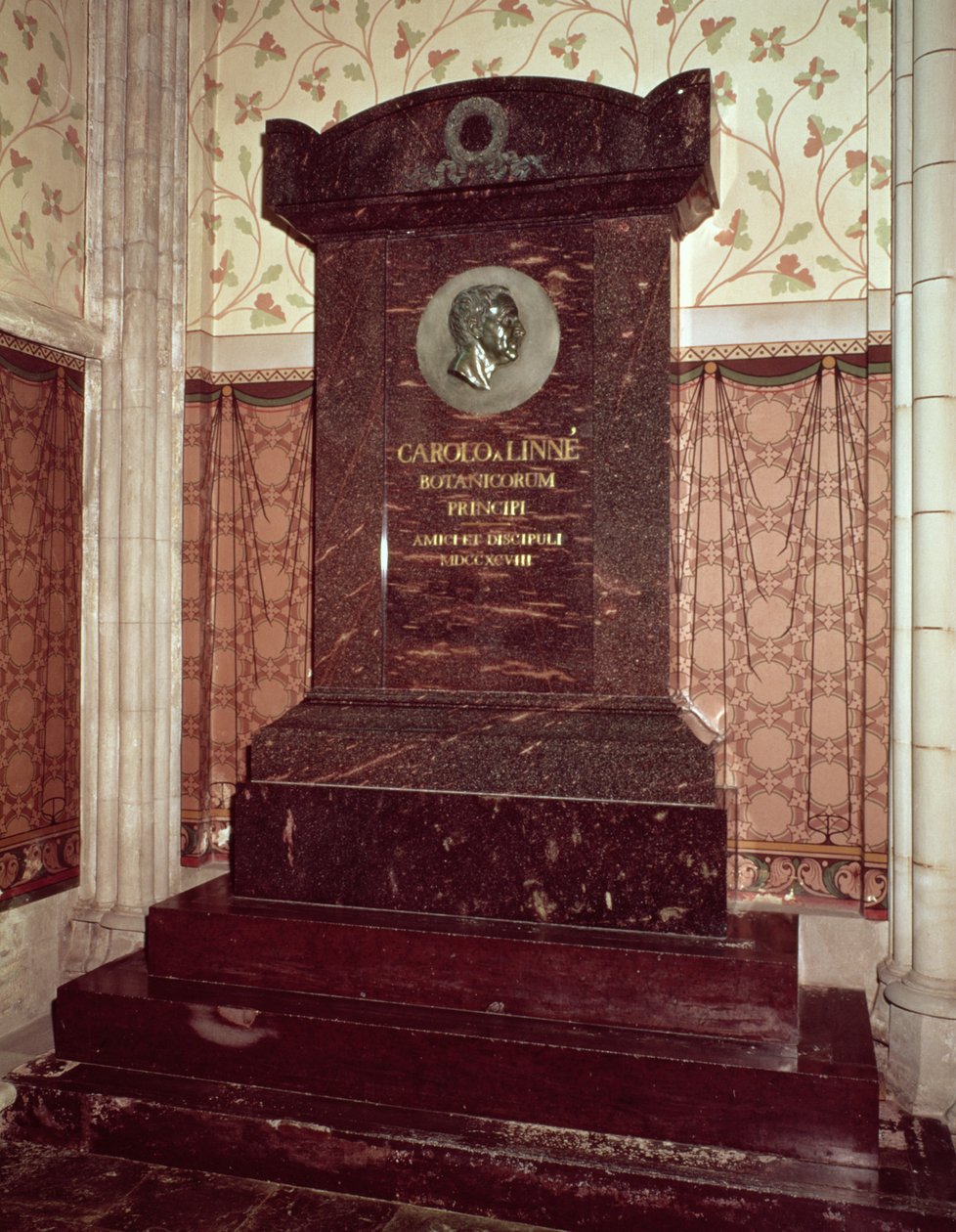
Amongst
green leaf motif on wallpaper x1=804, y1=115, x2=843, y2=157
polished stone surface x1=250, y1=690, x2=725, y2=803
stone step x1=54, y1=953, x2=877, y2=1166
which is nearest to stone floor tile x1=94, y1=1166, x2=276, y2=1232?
stone step x1=54, y1=953, x2=877, y2=1166

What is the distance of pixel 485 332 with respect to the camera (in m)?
2.89

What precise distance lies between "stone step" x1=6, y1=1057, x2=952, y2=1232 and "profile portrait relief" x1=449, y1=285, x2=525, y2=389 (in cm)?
189

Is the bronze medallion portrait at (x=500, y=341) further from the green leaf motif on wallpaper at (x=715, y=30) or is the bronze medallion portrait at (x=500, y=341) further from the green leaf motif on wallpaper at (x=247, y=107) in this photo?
the green leaf motif on wallpaper at (x=247, y=107)

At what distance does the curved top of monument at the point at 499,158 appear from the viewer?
2.76 m

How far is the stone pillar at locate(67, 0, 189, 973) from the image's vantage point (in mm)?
3385

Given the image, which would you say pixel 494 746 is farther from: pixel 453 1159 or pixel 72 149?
pixel 72 149

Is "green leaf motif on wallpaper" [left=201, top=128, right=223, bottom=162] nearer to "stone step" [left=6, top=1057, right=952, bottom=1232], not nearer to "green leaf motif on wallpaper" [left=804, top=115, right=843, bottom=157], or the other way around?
"green leaf motif on wallpaper" [left=804, top=115, right=843, bottom=157]

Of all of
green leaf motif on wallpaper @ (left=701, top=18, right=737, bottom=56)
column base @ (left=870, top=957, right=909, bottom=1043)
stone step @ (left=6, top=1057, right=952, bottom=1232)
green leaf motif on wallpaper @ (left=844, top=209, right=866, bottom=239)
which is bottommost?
stone step @ (left=6, top=1057, right=952, bottom=1232)

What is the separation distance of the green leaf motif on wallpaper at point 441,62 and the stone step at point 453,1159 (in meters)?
3.05

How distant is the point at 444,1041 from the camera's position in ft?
7.91

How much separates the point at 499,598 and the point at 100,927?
171cm

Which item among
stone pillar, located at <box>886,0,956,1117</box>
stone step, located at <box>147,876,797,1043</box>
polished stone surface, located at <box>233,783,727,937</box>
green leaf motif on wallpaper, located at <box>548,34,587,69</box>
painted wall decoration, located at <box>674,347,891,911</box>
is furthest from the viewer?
green leaf motif on wallpaper, located at <box>548,34,587,69</box>

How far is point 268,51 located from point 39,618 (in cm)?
206

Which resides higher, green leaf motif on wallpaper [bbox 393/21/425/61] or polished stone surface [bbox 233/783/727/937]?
green leaf motif on wallpaper [bbox 393/21/425/61]
